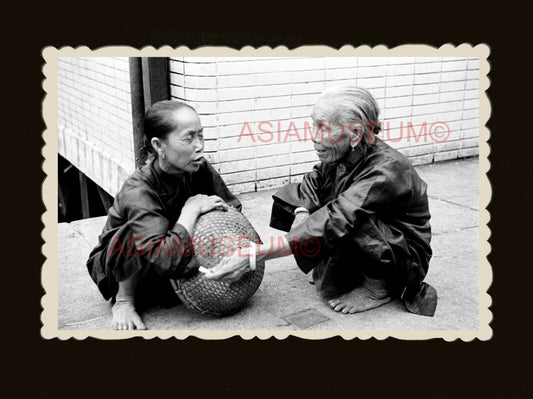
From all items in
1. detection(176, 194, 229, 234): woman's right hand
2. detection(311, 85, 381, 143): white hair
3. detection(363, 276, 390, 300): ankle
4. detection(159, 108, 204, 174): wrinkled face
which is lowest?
detection(363, 276, 390, 300): ankle

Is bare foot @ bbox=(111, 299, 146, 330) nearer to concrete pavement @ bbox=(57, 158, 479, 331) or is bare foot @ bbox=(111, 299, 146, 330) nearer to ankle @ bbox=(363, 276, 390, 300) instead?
concrete pavement @ bbox=(57, 158, 479, 331)

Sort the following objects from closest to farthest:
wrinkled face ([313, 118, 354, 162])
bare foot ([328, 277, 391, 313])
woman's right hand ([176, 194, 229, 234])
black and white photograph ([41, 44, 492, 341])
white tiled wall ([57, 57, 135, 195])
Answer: black and white photograph ([41, 44, 492, 341])
woman's right hand ([176, 194, 229, 234])
wrinkled face ([313, 118, 354, 162])
bare foot ([328, 277, 391, 313])
white tiled wall ([57, 57, 135, 195])

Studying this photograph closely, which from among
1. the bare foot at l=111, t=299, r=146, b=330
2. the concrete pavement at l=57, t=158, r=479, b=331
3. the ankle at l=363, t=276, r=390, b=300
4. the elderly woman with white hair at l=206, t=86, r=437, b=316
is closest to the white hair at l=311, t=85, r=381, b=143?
the elderly woman with white hair at l=206, t=86, r=437, b=316

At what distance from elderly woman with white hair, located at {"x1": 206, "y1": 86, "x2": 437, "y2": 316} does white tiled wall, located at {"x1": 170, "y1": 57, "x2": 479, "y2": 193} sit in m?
1.90

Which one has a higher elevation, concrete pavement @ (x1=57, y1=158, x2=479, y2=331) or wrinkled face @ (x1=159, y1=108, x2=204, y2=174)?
wrinkled face @ (x1=159, y1=108, x2=204, y2=174)

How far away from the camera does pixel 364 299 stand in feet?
11.4

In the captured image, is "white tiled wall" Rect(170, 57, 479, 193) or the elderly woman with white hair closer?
the elderly woman with white hair

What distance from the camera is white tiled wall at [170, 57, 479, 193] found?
16.8 feet

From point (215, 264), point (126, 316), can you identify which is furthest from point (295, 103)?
point (126, 316)

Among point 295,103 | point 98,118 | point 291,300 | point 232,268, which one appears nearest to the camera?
point 232,268

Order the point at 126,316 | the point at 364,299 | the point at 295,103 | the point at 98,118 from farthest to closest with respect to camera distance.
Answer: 1. the point at 98,118
2. the point at 295,103
3. the point at 364,299
4. the point at 126,316

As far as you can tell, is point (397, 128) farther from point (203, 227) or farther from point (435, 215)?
point (203, 227)

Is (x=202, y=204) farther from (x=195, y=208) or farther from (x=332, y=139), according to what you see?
(x=332, y=139)

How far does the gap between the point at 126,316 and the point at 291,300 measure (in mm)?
968
